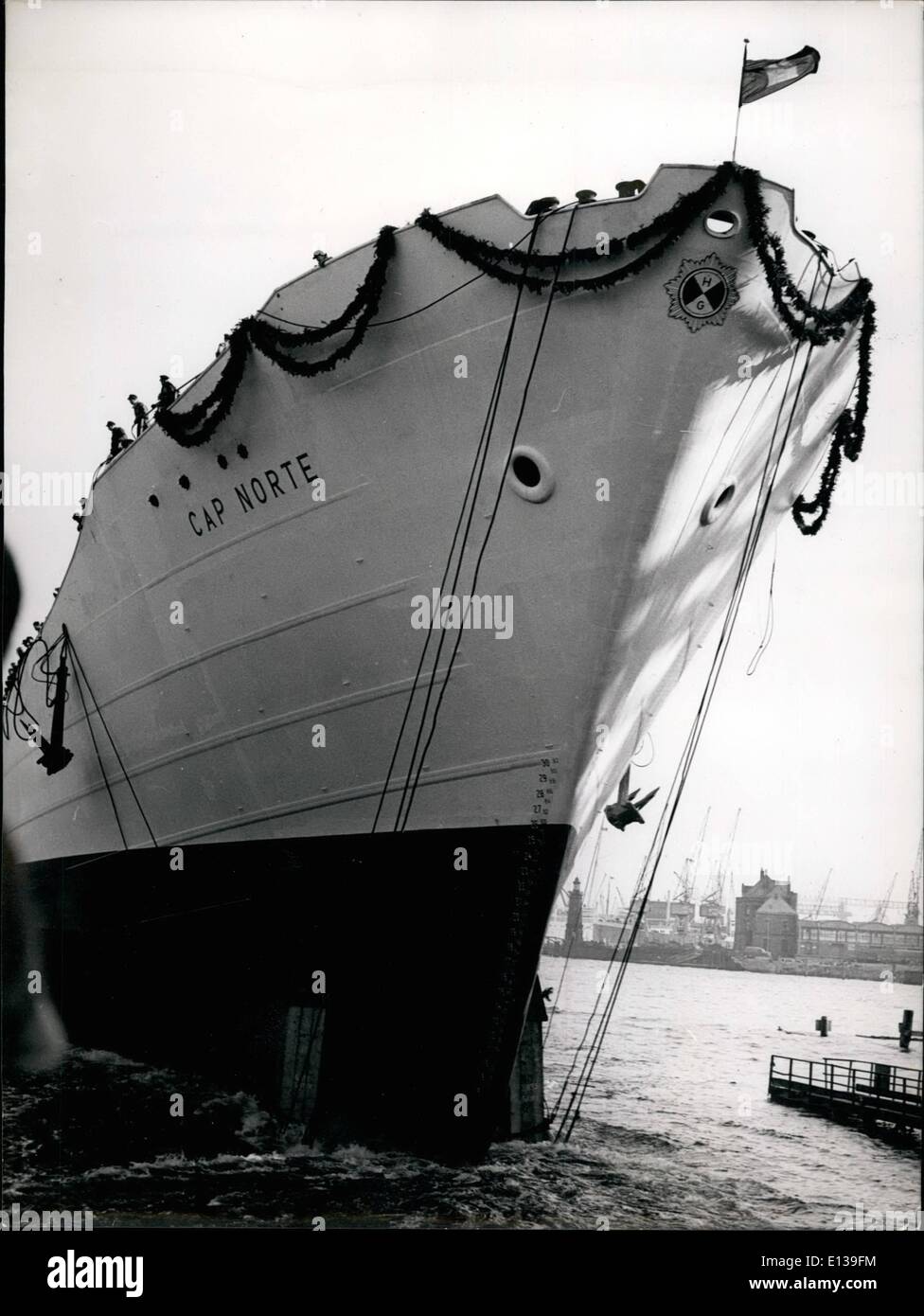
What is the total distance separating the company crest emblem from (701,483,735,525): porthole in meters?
1.11

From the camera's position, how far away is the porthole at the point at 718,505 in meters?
6.71

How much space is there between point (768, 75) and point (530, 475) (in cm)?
226

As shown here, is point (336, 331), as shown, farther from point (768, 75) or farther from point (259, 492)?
point (768, 75)

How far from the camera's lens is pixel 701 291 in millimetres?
5883

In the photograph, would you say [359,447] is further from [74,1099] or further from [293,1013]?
[74,1099]

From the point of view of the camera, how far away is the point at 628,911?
807 cm

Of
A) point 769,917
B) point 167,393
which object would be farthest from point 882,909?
point 167,393

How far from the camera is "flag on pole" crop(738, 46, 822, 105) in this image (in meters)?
5.68

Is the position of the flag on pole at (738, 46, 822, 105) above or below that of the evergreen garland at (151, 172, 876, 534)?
above

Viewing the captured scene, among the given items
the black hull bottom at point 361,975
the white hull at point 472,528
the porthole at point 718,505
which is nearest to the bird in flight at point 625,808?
the white hull at point 472,528

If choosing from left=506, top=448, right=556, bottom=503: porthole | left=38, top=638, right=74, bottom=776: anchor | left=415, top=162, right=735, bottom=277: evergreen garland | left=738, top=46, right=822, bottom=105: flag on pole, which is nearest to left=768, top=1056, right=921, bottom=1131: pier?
left=506, top=448, right=556, bottom=503: porthole

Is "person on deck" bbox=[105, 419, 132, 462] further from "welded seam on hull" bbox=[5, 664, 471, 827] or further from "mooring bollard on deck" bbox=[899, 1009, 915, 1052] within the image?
"mooring bollard on deck" bbox=[899, 1009, 915, 1052]

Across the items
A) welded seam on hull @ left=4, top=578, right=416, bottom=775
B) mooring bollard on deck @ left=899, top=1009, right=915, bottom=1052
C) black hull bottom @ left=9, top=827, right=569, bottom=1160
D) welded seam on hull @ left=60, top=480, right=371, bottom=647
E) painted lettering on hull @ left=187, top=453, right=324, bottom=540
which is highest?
painted lettering on hull @ left=187, top=453, right=324, bottom=540
